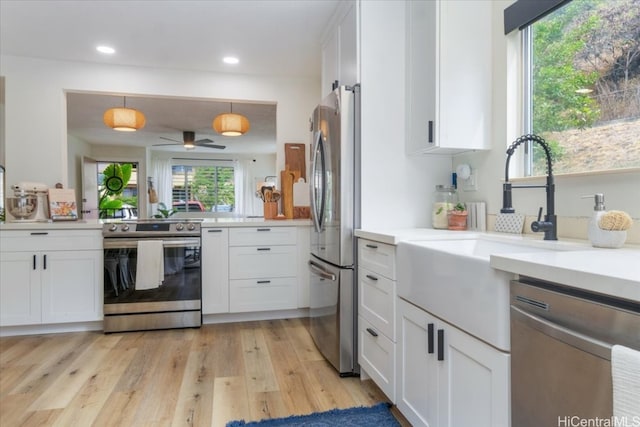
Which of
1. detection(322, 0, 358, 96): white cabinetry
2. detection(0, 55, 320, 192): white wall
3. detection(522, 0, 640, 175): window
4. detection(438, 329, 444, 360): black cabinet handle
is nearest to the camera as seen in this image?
detection(438, 329, 444, 360): black cabinet handle

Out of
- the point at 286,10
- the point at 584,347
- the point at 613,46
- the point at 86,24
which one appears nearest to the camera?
the point at 584,347

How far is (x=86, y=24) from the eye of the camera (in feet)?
9.10

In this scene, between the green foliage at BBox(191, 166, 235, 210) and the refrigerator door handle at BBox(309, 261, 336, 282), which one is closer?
the refrigerator door handle at BBox(309, 261, 336, 282)

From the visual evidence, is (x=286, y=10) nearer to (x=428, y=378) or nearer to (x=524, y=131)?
Result: (x=524, y=131)

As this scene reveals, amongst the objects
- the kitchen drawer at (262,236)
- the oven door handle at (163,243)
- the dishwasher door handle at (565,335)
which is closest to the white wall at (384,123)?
the kitchen drawer at (262,236)

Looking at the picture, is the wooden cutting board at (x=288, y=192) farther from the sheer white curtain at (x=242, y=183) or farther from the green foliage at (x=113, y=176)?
the sheer white curtain at (x=242, y=183)

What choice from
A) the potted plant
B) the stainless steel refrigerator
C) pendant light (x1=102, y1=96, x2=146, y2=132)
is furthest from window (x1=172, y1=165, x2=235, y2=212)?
the potted plant

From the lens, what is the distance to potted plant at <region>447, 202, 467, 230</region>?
2.15m

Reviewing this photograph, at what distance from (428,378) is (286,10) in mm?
2472

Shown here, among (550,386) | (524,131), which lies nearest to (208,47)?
(524,131)

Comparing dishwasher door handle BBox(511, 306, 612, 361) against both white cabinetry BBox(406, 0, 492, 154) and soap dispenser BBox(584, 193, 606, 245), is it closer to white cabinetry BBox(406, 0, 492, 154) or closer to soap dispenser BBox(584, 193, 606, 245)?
soap dispenser BBox(584, 193, 606, 245)

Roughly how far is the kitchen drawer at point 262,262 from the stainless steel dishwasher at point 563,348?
246 cm

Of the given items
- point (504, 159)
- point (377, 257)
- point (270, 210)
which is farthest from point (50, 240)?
point (504, 159)

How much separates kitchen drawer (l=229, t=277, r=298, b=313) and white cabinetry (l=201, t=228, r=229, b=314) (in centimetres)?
8
